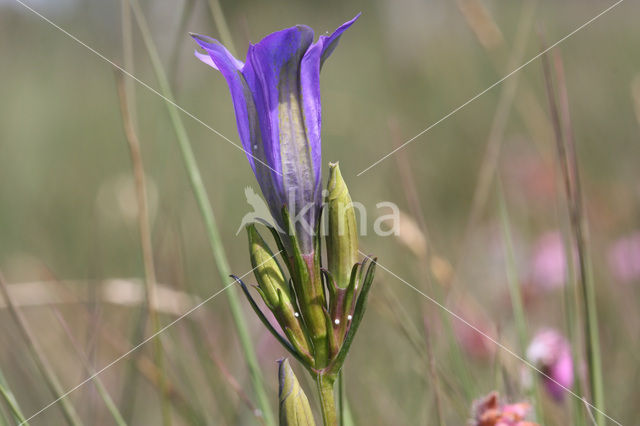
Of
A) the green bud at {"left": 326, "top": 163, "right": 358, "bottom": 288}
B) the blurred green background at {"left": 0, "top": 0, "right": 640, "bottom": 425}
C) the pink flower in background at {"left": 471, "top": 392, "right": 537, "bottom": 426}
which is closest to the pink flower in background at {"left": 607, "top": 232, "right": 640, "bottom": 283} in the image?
the blurred green background at {"left": 0, "top": 0, "right": 640, "bottom": 425}

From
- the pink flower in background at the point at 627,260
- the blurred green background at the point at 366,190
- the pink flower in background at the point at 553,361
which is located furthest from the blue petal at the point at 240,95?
the pink flower in background at the point at 627,260

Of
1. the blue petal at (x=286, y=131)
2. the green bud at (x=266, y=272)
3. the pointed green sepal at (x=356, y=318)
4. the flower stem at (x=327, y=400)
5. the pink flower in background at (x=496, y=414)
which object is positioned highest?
the blue petal at (x=286, y=131)

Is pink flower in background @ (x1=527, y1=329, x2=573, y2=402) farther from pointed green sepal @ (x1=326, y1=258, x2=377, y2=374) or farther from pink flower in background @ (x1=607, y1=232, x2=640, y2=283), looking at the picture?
pink flower in background @ (x1=607, y1=232, x2=640, y2=283)

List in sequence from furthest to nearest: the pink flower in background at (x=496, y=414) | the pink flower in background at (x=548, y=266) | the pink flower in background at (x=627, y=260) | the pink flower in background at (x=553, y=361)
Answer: the pink flower in background at (x=548, y=266) → the pink flower in background at (x=627, y=260) → the pink flower in background at (x=553, y=361) → the pink flower in background at (x=496, y=414)

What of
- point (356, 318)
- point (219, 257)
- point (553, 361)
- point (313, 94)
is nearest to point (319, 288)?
point (356, 318)

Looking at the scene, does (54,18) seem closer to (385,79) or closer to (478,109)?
(385,79)

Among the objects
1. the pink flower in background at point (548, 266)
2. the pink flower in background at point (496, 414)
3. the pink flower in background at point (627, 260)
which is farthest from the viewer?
the pink flower in background at point (548, 266)

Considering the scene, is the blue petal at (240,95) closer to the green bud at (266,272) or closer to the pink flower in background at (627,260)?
the green bud at (266,272)

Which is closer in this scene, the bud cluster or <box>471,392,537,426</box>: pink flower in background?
the bud cluster
